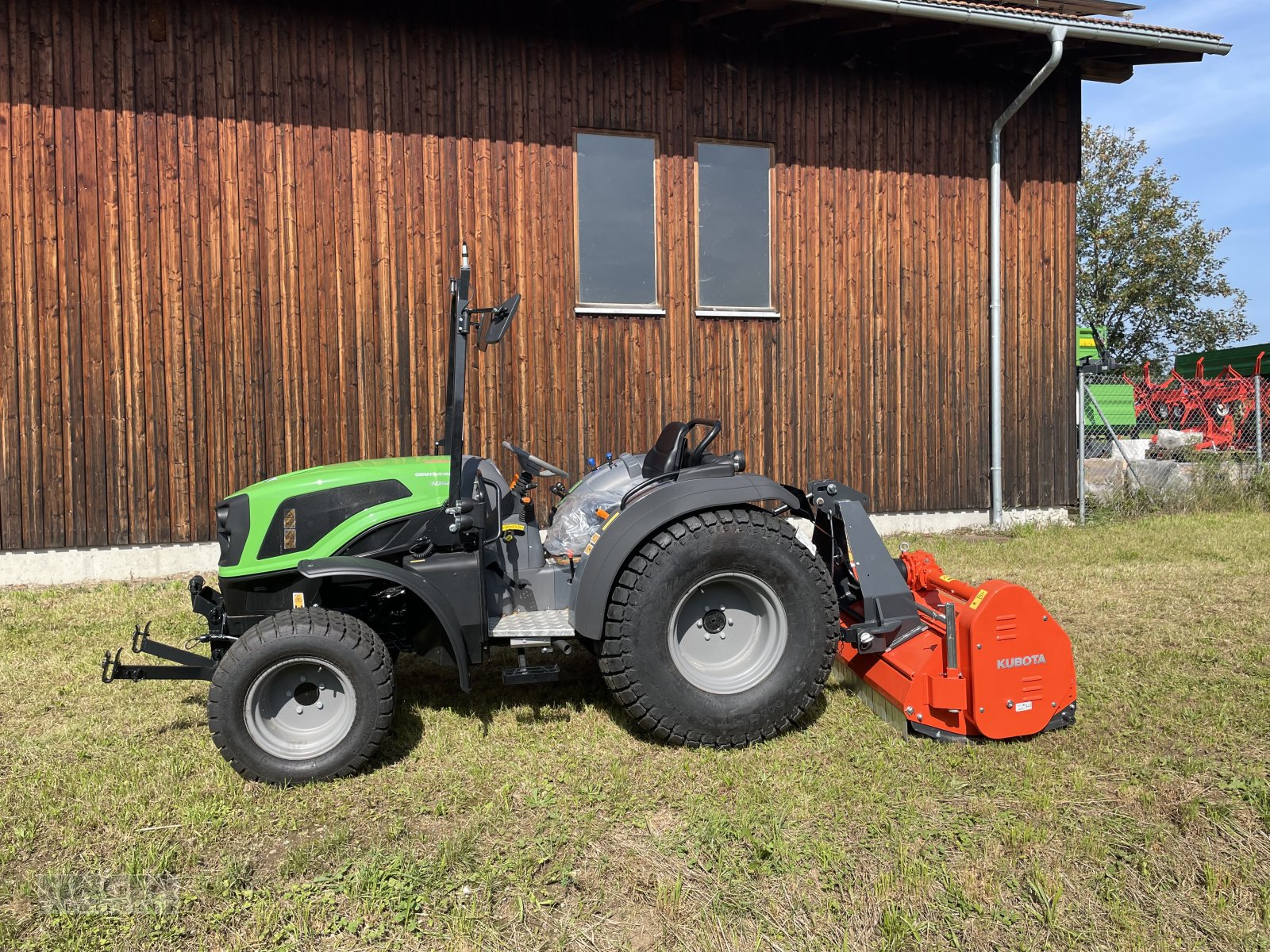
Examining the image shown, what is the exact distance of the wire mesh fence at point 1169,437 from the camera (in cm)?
941

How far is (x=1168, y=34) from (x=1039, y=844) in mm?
8400

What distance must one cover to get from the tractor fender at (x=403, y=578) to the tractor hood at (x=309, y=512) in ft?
0.59

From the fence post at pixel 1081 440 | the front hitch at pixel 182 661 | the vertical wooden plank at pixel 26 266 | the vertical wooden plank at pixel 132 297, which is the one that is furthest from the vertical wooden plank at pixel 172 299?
the fence post at pixel 1081 440

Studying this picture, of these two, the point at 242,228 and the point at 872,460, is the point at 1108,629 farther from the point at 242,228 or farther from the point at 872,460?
the point at 242,228

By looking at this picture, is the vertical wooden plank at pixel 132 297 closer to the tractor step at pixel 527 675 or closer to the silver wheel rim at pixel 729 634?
the tractor step at pixel 527 675

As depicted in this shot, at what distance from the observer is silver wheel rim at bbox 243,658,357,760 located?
10.4 ft

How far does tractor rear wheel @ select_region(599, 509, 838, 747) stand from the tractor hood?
94cm

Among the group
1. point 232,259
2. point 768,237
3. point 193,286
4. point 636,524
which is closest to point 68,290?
point 193,286

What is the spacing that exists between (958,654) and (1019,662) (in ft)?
0.73

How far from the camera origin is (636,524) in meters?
3.38

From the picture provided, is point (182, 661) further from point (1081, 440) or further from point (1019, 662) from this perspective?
point (1081, 440)

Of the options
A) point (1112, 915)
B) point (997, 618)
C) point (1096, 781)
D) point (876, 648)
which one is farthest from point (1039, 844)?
point (876, 648)

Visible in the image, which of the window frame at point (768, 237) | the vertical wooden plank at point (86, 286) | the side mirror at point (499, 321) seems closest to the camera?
the side mirror at point (499, 321)

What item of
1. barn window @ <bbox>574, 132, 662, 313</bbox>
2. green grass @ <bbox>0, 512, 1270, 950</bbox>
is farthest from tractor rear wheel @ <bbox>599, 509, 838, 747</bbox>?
barn window @ <bbox>574, 132, 662, 313</bbox>
